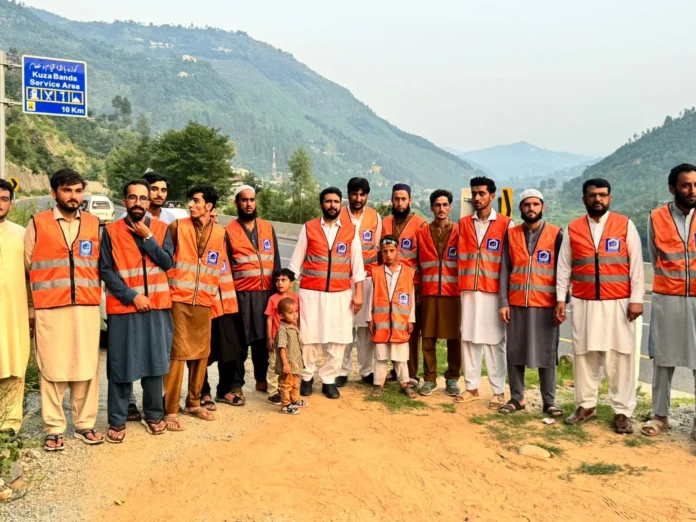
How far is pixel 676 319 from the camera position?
5488 millimetres

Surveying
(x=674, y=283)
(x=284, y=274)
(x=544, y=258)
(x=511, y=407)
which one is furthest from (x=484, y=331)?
(x=284, y=274)

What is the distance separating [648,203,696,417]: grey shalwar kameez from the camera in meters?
5.41

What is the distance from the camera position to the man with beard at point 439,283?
6645 millimetres

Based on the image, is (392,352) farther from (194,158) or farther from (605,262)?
(194,158)

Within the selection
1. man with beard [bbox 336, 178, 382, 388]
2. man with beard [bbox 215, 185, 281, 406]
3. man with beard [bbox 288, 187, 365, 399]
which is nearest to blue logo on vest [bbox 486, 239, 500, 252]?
man with beard [bbox 336, 178, 382, 388]

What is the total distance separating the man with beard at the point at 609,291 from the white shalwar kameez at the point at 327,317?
2.20m

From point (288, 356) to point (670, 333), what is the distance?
3.47m

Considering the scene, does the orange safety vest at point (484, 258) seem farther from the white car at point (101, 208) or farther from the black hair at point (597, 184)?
the white car at point (101, 208)

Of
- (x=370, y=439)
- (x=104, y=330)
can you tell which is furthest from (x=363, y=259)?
(x=104, y=330)

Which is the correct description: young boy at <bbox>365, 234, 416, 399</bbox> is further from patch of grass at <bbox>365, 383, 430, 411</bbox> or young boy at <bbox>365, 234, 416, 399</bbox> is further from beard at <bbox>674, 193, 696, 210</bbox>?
beard at <bbox>674, 193, 696, 210</bbox>

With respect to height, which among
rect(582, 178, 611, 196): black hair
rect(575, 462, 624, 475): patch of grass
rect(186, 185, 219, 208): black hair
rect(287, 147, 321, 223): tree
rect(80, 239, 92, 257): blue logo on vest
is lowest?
rect(575, 462, 624, 475): patch of grass

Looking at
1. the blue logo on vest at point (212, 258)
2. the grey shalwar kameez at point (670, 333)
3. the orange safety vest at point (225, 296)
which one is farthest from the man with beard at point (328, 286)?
the grey shalwar kameez at point (670, 333)

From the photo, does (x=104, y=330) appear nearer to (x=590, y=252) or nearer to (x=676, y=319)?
(x=590, y=252)

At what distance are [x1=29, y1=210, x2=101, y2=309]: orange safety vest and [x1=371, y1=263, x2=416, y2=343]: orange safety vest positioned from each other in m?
2.87
